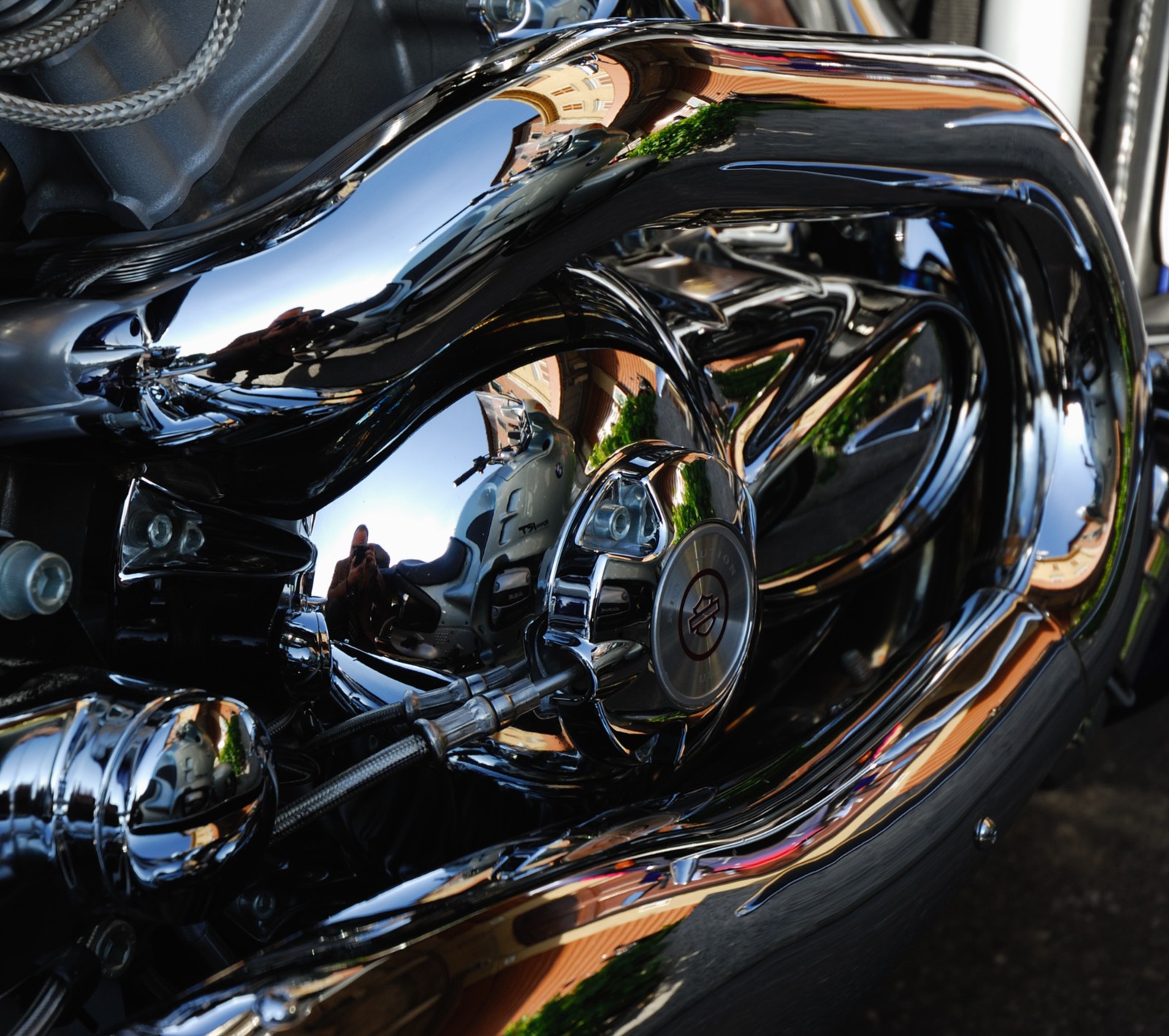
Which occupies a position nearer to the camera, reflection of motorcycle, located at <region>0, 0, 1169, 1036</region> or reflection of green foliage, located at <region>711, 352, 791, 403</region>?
reflection of motorcycle, located at <region>0, 0, 1169, 1036</region>

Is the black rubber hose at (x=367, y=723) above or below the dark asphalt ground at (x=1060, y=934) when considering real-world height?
above

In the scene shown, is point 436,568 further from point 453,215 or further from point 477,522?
point 453,215

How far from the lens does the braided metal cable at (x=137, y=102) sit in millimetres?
515

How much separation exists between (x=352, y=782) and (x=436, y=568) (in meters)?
0.11

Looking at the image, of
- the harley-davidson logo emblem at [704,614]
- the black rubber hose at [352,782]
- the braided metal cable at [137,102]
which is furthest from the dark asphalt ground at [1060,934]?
the braided metal cable at [137,102]

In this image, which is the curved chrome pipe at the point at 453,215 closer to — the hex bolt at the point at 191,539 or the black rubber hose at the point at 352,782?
the hex bolt at the point at 191,539

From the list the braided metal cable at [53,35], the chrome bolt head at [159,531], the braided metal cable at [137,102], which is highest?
the braided metal cable at [53,35]

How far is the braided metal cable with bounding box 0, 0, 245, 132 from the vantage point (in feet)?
1.69

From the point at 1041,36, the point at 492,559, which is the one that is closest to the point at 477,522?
the point at 492,559

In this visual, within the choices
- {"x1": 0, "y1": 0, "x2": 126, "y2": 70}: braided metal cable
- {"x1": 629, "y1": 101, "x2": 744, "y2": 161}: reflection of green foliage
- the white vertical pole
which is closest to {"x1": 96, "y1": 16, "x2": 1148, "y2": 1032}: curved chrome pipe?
{"x1": 629, "y1": 101, "x2": 744, "y2": 161}: reflection of green foliage

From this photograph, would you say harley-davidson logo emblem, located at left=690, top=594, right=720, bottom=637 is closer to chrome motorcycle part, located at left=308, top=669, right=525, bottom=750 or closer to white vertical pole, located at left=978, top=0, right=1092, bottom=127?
chrome motorcycle part, located at left=308, top=669, right=525, bottom=750

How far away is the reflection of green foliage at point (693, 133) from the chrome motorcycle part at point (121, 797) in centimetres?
31

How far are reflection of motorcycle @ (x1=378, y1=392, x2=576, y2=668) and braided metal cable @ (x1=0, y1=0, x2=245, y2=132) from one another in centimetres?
19

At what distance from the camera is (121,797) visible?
1.49ft
